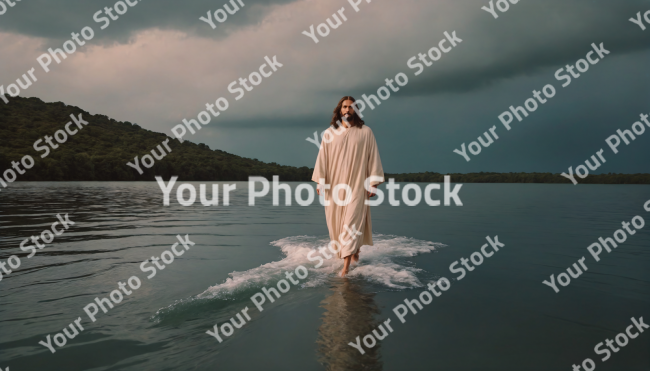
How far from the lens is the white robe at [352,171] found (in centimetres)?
568

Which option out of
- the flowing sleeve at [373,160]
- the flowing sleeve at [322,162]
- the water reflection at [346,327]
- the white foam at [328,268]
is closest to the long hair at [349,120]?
the flowing sleeve at [373,160]

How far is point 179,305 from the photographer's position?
12.4ft

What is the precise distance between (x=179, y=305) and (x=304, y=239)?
490cm

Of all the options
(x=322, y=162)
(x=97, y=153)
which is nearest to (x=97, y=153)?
(x=97, y=153)

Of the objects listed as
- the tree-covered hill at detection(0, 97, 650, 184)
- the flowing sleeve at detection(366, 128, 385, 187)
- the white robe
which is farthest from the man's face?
the tree-covered hill at detection(0, 97, 650, 184)

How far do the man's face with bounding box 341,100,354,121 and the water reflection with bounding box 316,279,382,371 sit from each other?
2595mm

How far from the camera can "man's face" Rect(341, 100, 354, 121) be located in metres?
5.61

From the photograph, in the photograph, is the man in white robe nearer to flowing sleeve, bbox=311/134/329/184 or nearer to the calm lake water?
flowing sleeve, bbox=311/134/329/184

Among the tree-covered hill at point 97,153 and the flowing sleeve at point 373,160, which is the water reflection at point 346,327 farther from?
the tree-covered hill at point 97,153

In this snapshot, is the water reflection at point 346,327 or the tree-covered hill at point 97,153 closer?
the water reflection at point 346,327

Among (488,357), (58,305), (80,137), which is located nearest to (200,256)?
(58,305)

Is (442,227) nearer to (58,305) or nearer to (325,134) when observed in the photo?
(325,134)

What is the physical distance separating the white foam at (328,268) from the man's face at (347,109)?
7.96 ft

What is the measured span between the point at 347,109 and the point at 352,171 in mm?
984
